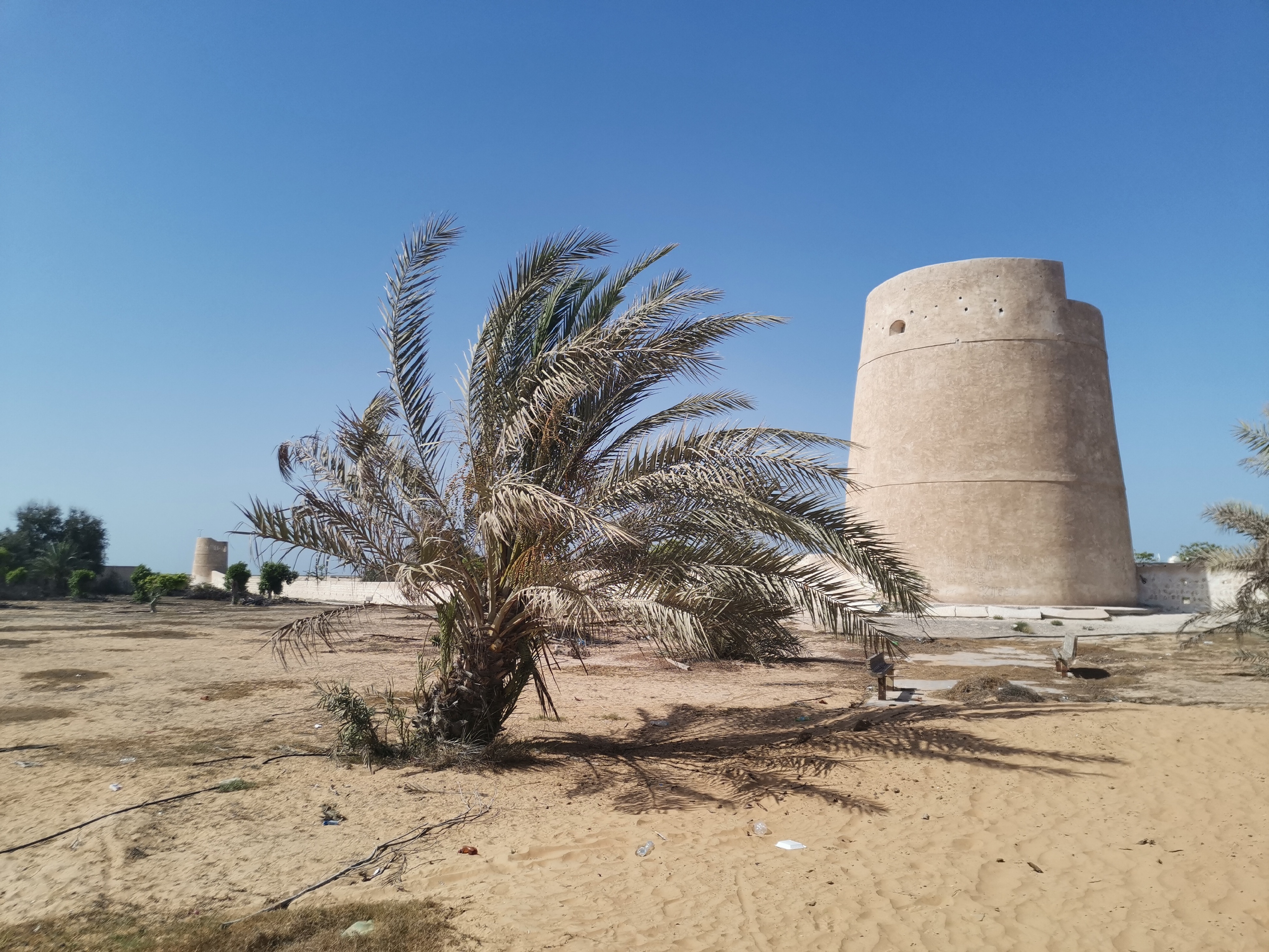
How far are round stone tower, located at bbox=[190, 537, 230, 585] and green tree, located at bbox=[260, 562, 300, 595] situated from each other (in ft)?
24.9

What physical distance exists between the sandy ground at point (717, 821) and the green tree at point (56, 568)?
26.7 metres

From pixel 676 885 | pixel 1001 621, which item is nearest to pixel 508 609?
pixel 676 885

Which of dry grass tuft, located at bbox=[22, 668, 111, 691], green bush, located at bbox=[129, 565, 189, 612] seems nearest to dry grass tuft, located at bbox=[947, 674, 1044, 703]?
dry grass tuft, located at bbox=[22, 668, 111, 691]

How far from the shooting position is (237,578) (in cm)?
2848

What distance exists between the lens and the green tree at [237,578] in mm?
28156

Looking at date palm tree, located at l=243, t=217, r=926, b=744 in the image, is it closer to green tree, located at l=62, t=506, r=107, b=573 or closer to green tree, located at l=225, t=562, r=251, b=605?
green tree, located at l=225, t=562, r=251, b=605

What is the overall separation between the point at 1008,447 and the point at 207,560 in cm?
3590

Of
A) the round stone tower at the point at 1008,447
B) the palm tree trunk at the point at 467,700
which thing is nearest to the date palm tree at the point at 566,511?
the palm tree trunk at the point at 467,700

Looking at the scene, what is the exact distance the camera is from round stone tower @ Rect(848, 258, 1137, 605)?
22.7m

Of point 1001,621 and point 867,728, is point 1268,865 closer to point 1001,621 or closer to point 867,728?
point 867,728

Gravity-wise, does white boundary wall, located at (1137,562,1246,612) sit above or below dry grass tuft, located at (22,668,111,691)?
above

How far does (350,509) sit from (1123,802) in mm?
6669

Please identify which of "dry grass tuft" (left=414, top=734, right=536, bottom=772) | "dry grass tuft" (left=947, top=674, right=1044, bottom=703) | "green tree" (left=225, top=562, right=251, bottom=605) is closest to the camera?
"dry grass tuft" (left=414, top=734, right=536, bottom=772)

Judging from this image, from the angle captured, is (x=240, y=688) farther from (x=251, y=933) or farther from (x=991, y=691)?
(x=991, y=691)
